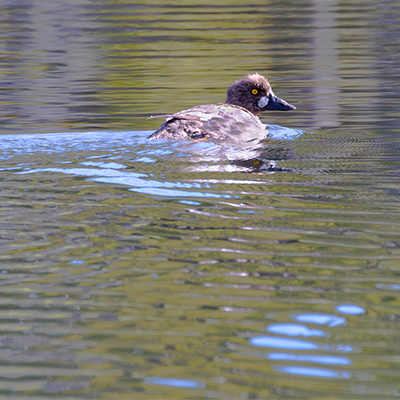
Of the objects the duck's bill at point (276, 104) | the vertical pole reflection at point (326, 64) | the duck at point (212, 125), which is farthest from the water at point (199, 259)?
the duck's bill at point (276, 104)

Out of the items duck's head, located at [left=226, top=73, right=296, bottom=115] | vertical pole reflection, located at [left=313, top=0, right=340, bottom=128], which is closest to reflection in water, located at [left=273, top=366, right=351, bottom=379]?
vertical pole reflection, located at [left=313, top=0, right=340, bottom=128]

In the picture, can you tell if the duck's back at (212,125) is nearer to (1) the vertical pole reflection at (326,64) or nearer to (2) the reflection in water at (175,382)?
(1) the vertical pole reflection at (326,64)

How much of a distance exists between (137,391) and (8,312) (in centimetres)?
94

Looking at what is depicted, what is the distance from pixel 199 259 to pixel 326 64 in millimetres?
11499

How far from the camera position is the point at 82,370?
2838 mm

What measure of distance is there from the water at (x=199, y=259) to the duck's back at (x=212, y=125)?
0.86 ft

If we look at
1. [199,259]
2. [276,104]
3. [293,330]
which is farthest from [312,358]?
[276,104]

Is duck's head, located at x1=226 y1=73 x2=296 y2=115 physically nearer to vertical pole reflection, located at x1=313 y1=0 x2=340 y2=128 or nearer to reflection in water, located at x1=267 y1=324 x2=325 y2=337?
vertical pole reflection, located at x1=313 y1=0 x2=340 y2=128

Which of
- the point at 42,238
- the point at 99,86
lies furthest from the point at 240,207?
the point at 99,86

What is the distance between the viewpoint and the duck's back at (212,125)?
7.50m

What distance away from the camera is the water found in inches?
112

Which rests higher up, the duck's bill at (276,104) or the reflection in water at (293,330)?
the reflection in water at (293,330)

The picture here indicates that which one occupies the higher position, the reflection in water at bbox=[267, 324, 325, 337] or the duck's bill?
the reflection in water at bbox=[267, 324, 325, 337]

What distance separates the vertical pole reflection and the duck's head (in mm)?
598
